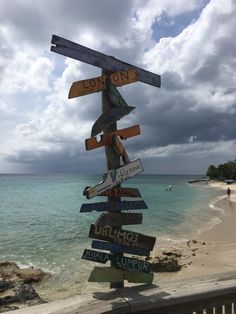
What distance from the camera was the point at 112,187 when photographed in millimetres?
4203

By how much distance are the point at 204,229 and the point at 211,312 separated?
87.7 feet

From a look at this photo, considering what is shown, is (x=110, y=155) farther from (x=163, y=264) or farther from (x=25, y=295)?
(x=163, y=264)

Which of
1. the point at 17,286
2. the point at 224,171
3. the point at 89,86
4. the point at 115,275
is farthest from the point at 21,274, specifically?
the point at 224,171

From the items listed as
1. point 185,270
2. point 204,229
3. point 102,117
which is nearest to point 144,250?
point 102,117

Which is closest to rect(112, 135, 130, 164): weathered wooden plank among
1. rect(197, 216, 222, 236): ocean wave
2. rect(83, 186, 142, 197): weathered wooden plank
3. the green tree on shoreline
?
rect(83, 186, 142, 197): weathered wooden plank

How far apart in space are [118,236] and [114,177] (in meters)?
0.66

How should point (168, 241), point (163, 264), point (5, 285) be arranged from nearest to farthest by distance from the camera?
point (5, 285), point (163, 264), point (168, 241)

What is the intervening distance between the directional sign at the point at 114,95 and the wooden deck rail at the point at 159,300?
2085mm

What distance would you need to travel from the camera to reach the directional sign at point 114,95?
450cm

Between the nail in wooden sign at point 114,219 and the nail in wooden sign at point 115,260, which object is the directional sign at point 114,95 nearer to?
the nail in wooden sign at point 114,219

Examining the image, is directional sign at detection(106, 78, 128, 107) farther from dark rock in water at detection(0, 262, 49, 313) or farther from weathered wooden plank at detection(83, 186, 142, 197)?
dark rock in water at detection(0, 262, 49, 313)

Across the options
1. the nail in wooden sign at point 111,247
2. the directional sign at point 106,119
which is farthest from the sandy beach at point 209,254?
the directional sign at point 106,119

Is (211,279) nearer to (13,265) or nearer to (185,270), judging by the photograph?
(185,270)

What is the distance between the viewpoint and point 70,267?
16.7 metres
